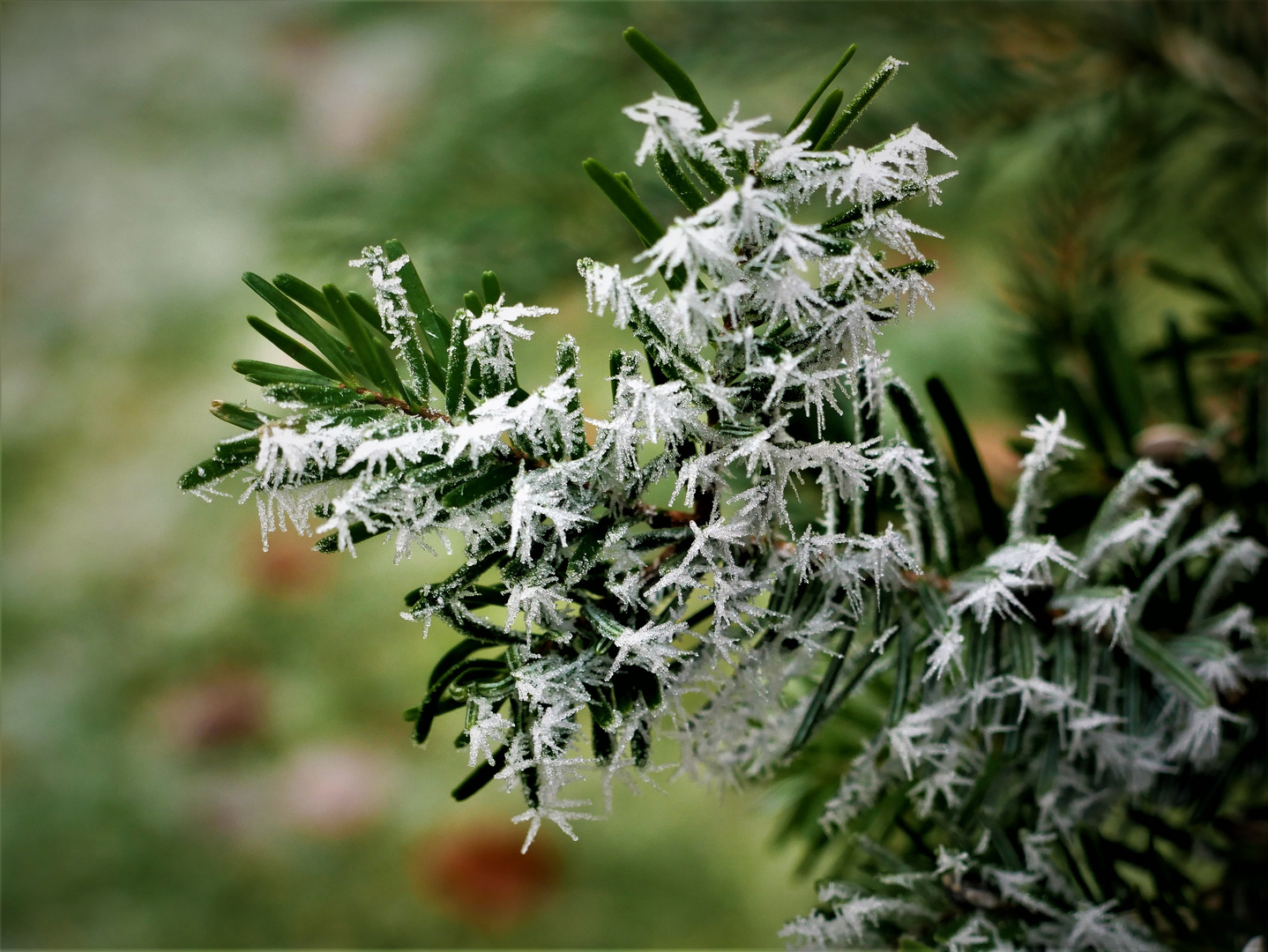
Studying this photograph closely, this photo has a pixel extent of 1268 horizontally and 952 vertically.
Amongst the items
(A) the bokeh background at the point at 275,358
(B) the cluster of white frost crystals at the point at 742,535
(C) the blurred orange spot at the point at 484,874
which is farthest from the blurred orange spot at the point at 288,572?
(B) the cluster of white frost crystals at the point at 742,535

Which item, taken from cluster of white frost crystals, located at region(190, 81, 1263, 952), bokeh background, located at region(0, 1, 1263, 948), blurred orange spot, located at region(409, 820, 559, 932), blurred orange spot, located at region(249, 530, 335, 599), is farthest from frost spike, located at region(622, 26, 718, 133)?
blurred orange spot, located at region(249, 530, 335, 599)

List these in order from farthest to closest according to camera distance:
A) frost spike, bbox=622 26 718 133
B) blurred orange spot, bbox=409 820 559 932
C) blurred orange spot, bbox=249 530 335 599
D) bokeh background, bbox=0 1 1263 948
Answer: blurred orange spot, bbox=249 530 335 599 → blurred orange spot, bbox=409 820 559 932 → bokeh background, bbox=0 1 1263 948 → frost spike, bbox=622 26 718 133

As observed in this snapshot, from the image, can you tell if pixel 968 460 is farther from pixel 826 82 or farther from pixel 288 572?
pixel 288 572

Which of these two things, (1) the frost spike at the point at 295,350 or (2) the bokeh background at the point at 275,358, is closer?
(1) the frost spike at the point at 295,350

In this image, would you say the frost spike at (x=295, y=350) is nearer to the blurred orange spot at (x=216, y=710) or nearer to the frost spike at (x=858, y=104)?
the frost spike at (x=858, y=104)

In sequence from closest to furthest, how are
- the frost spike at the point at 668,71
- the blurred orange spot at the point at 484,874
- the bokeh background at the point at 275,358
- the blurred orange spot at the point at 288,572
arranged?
the frost spike at the point at 668,71 → the bokeh background at the point at 275,358 → the blurred orange spot at the point at 484,874 → the blurred orange spot at the point at 288,572

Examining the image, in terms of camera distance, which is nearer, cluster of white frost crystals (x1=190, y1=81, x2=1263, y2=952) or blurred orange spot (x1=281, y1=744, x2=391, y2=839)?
cluster of white frost crystals (x1=190, y1=81, x2=1263, y2=952)

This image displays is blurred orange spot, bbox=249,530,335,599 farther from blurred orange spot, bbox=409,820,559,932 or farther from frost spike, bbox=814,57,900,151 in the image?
frost spike, bbox=814,57,900,151
